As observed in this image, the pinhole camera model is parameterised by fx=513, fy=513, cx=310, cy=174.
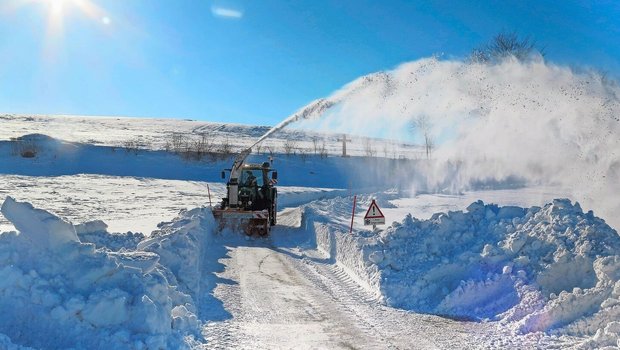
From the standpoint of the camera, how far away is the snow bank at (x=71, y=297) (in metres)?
5.16

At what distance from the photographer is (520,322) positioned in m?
7.09

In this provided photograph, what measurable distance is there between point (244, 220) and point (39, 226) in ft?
35.0

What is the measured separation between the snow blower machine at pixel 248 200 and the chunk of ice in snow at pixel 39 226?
1017 centimetres

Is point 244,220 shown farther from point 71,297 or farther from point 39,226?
point 71,297

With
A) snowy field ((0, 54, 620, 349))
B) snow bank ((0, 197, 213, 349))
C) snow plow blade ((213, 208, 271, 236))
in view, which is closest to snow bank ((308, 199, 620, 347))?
snowy field ((0, 54, 620, 349))

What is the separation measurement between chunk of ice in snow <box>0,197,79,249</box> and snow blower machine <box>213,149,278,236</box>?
1017 centimetres

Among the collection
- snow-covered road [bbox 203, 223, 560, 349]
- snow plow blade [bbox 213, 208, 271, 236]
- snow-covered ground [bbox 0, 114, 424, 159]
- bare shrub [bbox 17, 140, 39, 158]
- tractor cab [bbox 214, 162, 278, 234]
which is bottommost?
snow-covered road [bbox 203, 223, 560, 349]

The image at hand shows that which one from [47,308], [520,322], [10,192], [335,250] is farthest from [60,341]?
[10,192]

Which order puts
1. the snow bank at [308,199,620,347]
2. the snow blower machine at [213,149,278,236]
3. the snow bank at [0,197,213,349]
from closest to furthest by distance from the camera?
the snow bank at [0,197,213,349] < the snow bank at [308,199,620,347] < the snow blower machine at [213,149,278,236]

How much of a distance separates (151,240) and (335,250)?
458 cm

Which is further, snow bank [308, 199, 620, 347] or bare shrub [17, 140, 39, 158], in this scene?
bare shrub [17, 140, 39, 158]

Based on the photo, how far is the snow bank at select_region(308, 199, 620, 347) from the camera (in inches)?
272

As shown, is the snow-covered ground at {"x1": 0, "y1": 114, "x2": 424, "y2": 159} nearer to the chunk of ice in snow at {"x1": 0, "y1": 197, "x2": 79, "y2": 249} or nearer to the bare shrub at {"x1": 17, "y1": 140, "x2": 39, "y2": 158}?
the bare shrub at {"x1": 17, "y1": 140, "x2": 39, "y2": 158}

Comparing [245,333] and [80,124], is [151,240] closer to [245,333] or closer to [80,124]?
[245,333]
